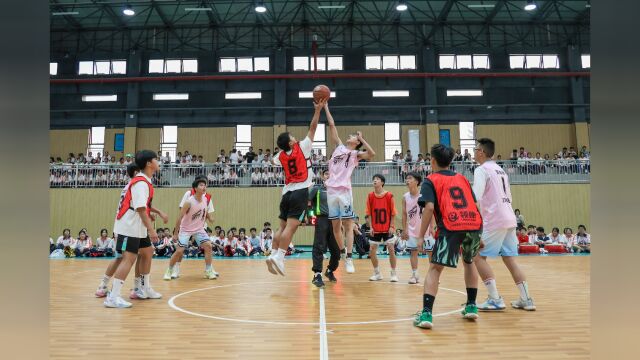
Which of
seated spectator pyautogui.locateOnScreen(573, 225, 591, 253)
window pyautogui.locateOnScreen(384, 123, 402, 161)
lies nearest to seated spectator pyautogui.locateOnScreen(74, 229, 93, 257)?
window pyautogui.locateOnScreen(384, 123, 402, 161)

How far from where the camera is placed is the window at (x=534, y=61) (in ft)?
84.5

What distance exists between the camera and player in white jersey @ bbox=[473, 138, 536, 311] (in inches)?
207

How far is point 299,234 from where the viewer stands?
19.3 m

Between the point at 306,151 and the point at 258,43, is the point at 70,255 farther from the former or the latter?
the point at 258,43

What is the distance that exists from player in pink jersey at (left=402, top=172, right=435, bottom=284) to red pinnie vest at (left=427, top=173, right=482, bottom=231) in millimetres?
2946

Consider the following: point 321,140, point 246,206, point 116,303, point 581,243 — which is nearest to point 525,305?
point 116,303

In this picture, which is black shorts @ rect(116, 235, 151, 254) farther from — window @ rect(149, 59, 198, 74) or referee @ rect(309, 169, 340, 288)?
window @ rect(149, 59, 198, 74)

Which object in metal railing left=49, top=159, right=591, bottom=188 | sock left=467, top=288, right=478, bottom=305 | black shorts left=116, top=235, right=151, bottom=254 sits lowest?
sock left=467, top=288, right=478, bottom=305

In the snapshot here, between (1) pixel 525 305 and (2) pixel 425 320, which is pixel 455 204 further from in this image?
(1) pixel 525 305

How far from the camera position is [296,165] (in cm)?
660

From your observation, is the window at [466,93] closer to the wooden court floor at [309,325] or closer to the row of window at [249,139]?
the row of window at [249,139]

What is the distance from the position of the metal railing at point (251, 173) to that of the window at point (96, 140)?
6196mm
